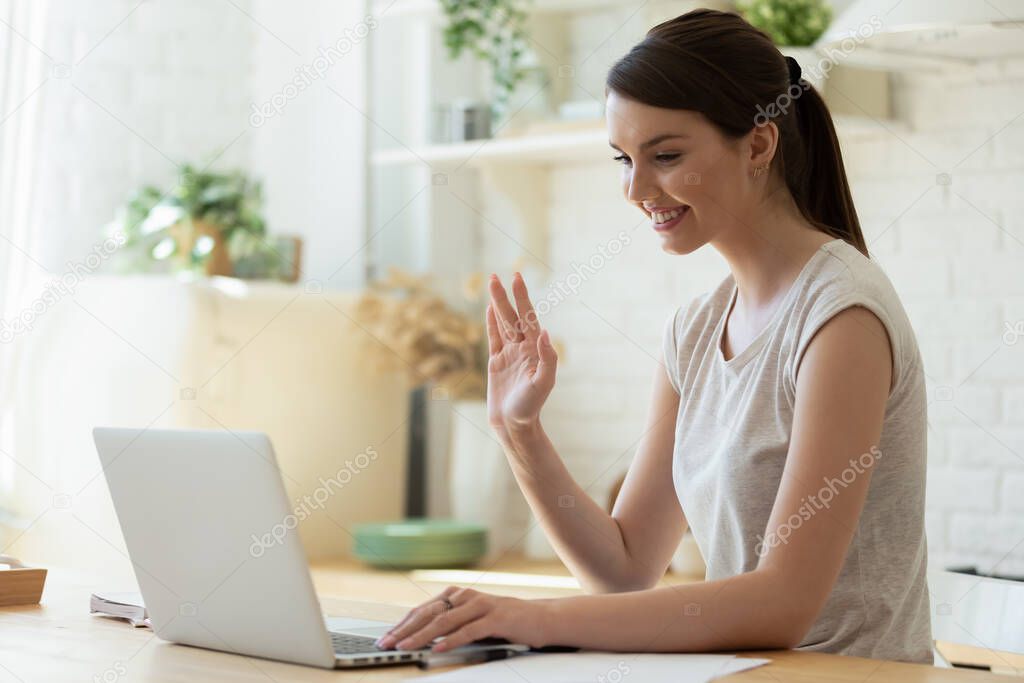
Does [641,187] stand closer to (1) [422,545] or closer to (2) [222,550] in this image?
(2) [222,550]

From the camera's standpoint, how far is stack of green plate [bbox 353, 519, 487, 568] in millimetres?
3195

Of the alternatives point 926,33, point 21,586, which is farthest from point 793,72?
point 21,586

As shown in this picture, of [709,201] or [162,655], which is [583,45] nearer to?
[709,201]

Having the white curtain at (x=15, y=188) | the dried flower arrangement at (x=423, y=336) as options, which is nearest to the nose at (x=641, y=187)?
the dried flower arrangement at (x=423, y=336)

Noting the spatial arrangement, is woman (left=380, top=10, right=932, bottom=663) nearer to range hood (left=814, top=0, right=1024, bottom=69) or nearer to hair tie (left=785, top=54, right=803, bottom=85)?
hair tie (left=785, top=54, right=803, bottom=85)

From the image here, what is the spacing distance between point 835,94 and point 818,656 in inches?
73.3

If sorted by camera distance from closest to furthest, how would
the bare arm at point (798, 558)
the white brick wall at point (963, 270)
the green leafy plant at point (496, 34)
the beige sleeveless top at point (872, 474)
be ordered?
the bare arm at point (798, 558) → the beige sleeveless top at point (872, 474) → the white brick wall at point (963, 270) → the green leafy plant at point (496, 34)

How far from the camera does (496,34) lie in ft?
11.0

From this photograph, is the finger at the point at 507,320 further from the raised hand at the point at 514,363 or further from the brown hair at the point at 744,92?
the brown hair at the point at 744,92

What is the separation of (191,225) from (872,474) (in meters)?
2.26

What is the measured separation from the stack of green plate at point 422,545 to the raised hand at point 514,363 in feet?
5.78

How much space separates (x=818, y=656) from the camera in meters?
1.17

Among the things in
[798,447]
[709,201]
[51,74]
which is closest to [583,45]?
[51,74]

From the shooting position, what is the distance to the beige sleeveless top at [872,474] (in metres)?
1.33
